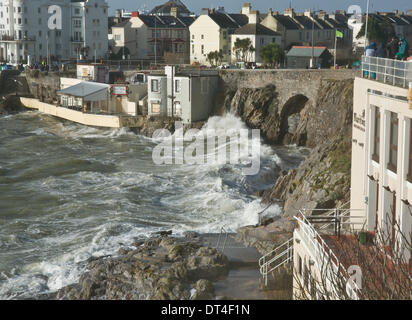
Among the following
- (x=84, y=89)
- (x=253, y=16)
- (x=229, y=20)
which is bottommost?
(x=84, y=89)

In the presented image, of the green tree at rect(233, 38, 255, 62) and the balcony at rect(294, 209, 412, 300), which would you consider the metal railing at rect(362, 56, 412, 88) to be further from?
the green tree at rect(233, 38, 255, 62)

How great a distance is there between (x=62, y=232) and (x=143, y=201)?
20.0 feet

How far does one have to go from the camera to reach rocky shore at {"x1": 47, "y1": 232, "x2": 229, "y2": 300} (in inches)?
765

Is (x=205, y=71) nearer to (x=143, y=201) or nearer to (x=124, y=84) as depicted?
(x=124, y=84)

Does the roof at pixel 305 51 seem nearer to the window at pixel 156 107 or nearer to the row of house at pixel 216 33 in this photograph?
the row of house at pixel 216 33

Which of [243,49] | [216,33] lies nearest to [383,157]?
[243,49]

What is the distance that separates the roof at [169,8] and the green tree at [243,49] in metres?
35.2

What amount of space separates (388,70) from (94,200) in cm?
1966

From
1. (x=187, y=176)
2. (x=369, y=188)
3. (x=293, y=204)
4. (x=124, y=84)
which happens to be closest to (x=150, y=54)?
(x=124, y=84)

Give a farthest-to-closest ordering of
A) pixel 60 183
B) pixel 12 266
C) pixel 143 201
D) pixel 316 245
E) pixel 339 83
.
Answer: pixel 339 83, pixel 60 183, pixel 143 201, pixel 12 266, pixel 316 245

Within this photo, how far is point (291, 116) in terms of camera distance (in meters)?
54.4

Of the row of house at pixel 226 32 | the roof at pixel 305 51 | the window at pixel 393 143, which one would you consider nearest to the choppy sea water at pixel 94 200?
the window at pixel 393 143

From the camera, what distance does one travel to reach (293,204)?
89.6 ft

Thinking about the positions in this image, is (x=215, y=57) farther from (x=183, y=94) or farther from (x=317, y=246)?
(x=317, y=246)
